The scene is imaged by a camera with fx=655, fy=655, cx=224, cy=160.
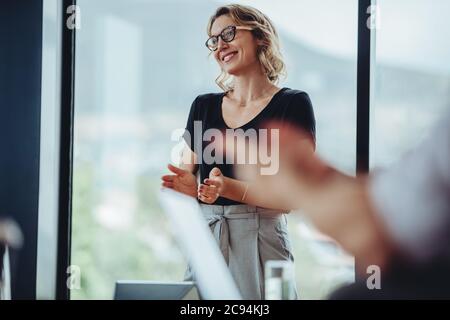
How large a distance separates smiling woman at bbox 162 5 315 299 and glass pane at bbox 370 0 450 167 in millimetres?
209

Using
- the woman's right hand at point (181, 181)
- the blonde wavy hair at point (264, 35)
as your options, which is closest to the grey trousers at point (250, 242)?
the woman's right hand at point (181, 181)

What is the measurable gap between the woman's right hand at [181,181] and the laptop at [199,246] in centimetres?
1

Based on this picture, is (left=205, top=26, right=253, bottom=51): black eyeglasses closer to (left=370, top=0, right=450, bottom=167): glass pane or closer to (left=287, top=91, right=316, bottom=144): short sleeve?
(left=287, top=91, right=316, bottom=144): short sleeve

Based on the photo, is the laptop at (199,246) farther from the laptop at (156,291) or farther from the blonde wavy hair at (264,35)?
the blonde wavy hair at (264,35)

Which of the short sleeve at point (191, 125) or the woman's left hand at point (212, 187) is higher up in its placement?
the short sleeve at point (191, 125)

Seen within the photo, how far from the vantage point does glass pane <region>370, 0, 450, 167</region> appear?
1.73 metres

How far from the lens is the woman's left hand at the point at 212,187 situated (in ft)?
5.76

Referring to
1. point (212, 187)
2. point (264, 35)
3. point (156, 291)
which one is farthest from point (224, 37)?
point (156, 291)
